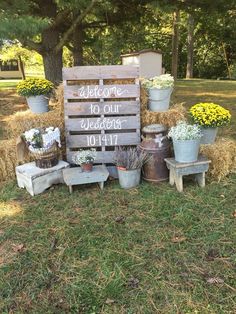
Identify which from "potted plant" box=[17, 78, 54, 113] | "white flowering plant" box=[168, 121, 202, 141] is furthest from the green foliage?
"white flowering plant" box=[168, 121, 202, 141]

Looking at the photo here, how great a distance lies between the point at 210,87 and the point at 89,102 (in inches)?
297

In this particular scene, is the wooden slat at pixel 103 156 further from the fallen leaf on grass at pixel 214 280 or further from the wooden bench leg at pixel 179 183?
the fallen leaf on grass at pixel 214 280

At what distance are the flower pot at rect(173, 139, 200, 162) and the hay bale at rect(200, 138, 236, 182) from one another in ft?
0.87

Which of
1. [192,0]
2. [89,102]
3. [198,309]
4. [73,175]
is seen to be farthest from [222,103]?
[198,309]

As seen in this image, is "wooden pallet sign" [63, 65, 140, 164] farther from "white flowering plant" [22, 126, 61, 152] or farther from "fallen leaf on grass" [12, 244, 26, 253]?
"fallen leaf on grass" [12, 244, 26, 253]

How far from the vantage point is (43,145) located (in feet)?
12.9

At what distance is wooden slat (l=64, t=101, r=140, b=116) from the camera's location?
163 inches

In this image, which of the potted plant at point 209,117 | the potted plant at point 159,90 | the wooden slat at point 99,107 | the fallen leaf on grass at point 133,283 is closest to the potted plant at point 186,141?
the potted plant at point 209,117

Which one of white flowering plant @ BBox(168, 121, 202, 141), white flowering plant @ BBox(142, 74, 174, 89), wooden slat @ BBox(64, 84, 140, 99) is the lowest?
white flowering plant @ BBox(168, 121, 202, 141)

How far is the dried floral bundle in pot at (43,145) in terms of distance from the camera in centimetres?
393

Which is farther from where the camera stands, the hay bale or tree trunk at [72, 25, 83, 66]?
tree trunk at [72, 25, 83, 66]

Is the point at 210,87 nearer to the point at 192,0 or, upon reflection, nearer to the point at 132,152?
the point at 192,0

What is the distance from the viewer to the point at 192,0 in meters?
7.26

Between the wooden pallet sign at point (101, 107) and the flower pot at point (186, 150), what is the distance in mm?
694
